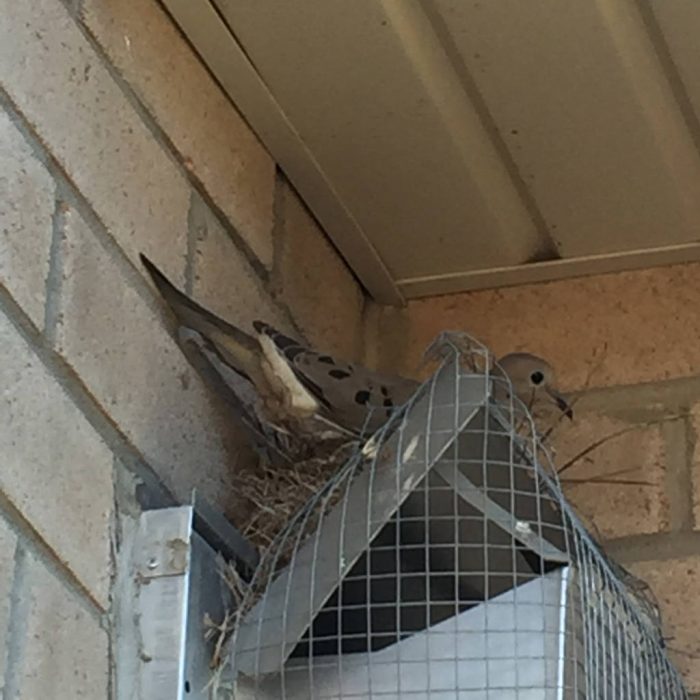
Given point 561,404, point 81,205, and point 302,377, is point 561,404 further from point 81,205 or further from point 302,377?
point 81,205

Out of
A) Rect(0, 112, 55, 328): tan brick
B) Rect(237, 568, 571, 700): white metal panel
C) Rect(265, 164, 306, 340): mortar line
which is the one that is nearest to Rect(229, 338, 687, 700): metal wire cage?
Rect(237, 568, 571, 700): white metal panel

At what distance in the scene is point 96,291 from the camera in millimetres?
1616

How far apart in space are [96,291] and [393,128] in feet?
2.00

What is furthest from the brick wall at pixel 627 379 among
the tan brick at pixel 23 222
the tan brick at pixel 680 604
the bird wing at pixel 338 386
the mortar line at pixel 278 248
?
the tan brick at pixel 23 222

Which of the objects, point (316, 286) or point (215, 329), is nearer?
point (215, 329)

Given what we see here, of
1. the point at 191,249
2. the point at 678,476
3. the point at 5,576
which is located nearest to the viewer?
the point at 5,576

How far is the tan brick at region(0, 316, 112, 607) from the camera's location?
141 cm

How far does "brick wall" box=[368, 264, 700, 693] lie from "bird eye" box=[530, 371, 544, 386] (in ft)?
0.17

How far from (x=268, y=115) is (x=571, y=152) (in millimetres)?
379

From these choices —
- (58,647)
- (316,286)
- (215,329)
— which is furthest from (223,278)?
(58,647)

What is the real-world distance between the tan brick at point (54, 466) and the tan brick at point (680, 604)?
32.0 inches

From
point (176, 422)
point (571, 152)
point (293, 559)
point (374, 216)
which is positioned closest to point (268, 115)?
point (374, 216)

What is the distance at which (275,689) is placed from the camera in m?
1.56

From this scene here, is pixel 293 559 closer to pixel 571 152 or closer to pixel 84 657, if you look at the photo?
pixel 84 657
